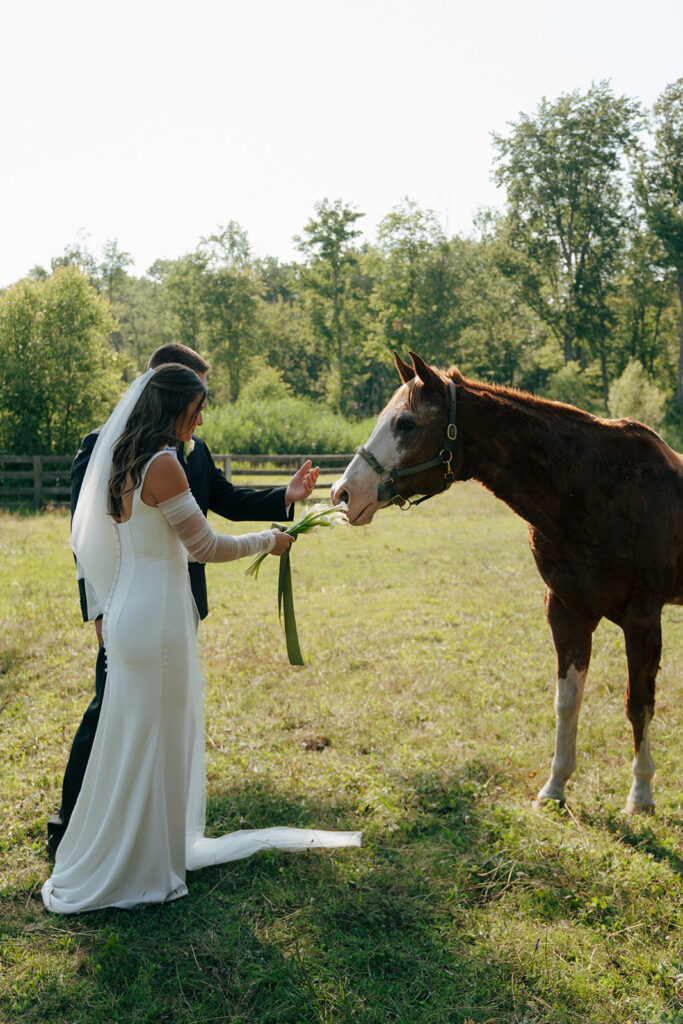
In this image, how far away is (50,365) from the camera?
2178 centimetres

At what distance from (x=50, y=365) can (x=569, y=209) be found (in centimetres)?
3288

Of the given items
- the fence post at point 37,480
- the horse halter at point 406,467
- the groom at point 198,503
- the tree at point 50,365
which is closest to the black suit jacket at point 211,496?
the groom at point 198,503

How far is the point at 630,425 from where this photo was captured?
13.8 feet

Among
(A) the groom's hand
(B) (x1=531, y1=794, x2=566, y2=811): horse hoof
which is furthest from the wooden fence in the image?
(B) (x1=531, y1=794, x2=566, y2=811): horse hoof

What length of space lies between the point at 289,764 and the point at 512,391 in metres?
2.87

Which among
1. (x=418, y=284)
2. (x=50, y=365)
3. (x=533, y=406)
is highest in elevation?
(x=418, y=284)

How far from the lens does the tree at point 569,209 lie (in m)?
41.6

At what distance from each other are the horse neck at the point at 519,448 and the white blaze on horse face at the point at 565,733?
1.13 m

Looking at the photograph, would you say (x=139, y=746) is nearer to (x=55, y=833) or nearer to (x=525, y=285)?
(x=55, y=833)

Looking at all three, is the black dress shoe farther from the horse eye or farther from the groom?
the horse eye

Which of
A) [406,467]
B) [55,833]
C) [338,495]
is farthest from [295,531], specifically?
[55,833]

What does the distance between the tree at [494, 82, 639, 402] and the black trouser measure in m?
42.8

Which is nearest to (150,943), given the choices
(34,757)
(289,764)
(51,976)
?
(51,976)

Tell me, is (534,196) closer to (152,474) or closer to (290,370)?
(290,370)
